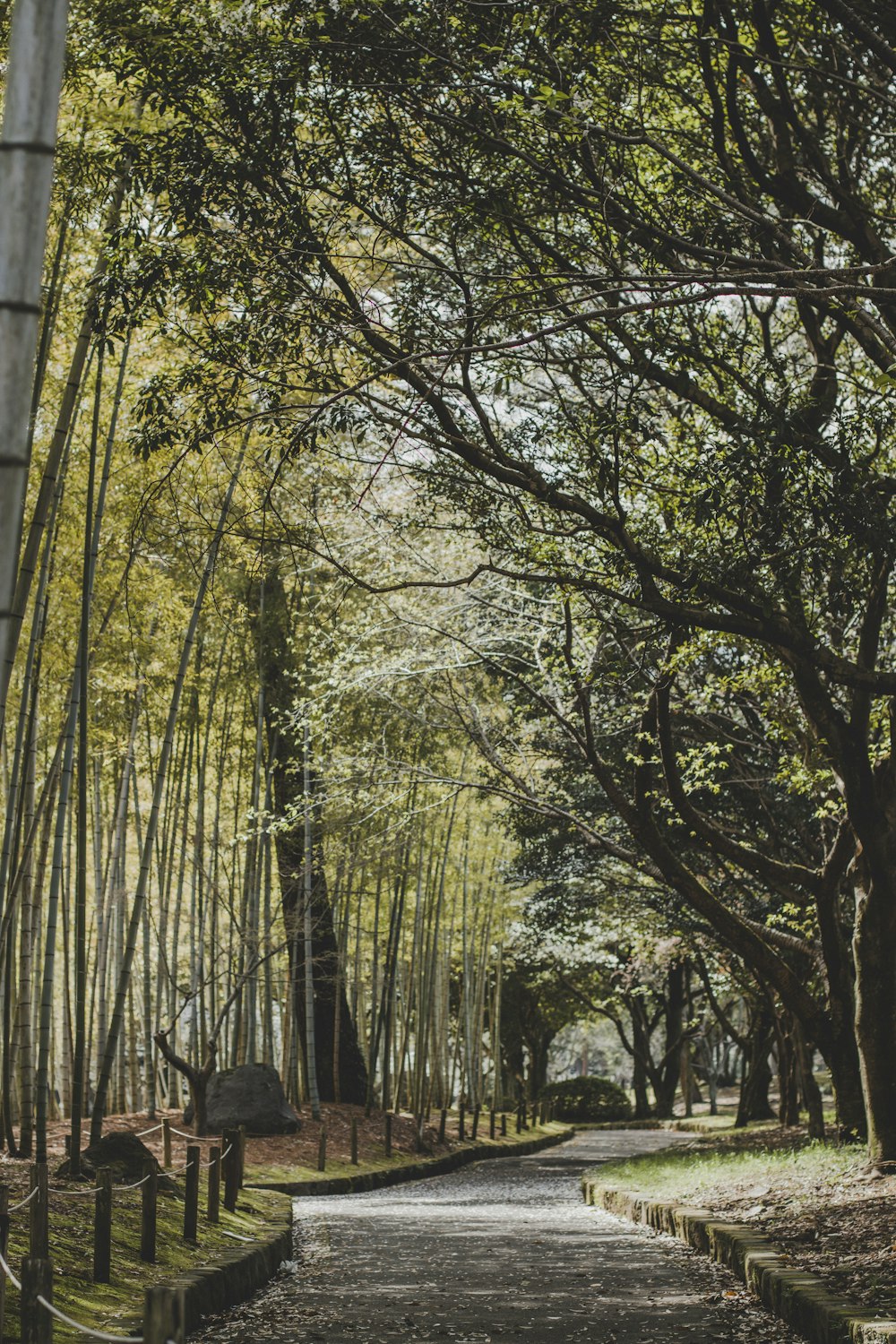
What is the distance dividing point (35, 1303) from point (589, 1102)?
114ft

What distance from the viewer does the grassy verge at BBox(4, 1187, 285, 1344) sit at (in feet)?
15.2

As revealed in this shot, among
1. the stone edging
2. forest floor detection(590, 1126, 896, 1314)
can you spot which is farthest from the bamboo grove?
the stone edging

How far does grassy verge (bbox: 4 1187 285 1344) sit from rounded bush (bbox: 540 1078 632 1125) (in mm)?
29225

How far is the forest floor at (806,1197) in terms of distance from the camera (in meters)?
5.49

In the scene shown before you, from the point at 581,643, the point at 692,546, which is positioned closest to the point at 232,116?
the point at 692,546

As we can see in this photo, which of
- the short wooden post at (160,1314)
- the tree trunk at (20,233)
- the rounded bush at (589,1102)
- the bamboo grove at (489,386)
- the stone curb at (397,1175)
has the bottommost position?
the rounded bush at (589,1102)

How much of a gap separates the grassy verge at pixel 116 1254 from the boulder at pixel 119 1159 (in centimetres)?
18

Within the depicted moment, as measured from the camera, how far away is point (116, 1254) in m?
5.82

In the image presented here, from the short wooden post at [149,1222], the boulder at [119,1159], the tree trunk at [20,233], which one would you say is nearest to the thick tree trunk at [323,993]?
the boulder at [119,1159]

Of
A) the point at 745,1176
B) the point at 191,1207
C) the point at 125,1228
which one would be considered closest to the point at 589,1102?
the point at 745,1176

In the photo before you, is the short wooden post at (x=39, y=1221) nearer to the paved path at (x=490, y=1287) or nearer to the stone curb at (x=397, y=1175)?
the paved path at (x=490, y=1287)

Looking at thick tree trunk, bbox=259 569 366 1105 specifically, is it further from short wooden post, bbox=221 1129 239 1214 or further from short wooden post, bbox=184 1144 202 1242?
short wooden post, bbox=184 1144 202 1242

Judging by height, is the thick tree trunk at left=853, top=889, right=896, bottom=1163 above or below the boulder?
above

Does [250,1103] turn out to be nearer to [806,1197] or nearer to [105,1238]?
[806,1197]
